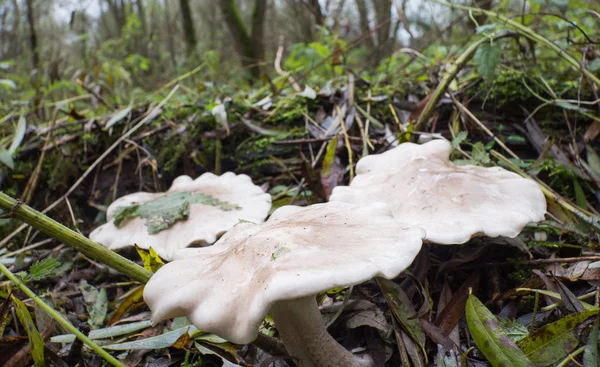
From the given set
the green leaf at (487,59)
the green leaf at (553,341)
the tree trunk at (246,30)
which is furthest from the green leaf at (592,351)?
the tree trunk at (246,30)

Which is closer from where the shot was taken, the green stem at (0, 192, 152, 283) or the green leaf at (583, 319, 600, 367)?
the green leaf at (583, 319, 600, 367)

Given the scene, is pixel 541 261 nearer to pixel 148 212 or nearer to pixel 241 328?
pixel 241 328

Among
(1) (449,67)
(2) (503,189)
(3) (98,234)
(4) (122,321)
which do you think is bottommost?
(4) (122,321)

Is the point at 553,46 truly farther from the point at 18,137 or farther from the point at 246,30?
the point at 246,30

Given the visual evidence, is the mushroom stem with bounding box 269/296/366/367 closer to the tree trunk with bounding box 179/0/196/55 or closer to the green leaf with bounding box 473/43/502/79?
the green leaf with bounding box 473/43/502/79

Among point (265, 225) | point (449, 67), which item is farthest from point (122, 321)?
point (449, 67)

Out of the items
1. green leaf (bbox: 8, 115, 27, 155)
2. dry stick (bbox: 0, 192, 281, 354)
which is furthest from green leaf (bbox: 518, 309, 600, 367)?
green leaf (bbox: 8, 115, 27, 155)

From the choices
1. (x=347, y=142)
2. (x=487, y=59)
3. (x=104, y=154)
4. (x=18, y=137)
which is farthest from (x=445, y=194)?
(x=18, y=137)
